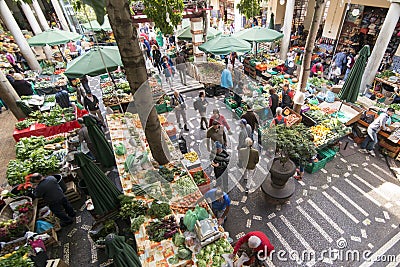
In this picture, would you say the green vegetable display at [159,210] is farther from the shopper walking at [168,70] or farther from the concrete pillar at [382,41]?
the concrete pillar at [382,41]

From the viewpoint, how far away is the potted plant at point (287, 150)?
16.9 ft

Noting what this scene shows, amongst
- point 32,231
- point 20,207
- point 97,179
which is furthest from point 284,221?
point 20,207

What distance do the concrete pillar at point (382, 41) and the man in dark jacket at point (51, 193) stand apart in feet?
40.6

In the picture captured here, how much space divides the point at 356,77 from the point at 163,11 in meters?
7.80

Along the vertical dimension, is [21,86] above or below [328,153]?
above

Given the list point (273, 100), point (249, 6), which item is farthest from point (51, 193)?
point (249, 6)

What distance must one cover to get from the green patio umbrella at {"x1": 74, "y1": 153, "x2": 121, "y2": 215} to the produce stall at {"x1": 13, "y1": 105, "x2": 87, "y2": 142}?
4.36 meters

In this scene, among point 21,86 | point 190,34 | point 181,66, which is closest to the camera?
point 21,86

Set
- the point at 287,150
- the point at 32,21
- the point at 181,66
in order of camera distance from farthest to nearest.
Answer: the point at 32,21
the point at 181,66
the point at 287,150

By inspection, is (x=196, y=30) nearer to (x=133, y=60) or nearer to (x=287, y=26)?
(x=287, y=26)

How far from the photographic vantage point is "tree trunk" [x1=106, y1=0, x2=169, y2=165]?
3.22 meters

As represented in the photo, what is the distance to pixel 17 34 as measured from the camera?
39.8 feet

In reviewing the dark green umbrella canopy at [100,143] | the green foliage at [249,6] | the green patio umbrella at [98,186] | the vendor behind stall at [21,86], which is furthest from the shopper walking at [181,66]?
the green patio umbrella at [98,186]

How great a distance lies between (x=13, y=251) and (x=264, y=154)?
6.86 metres
